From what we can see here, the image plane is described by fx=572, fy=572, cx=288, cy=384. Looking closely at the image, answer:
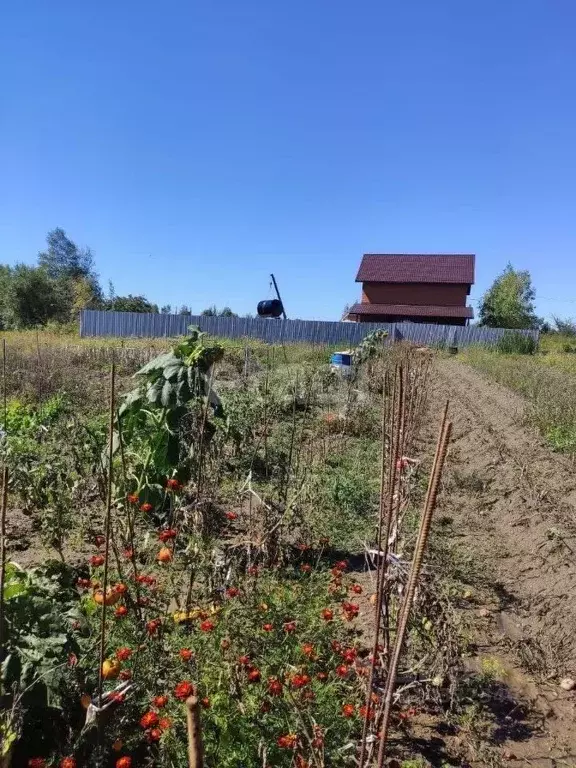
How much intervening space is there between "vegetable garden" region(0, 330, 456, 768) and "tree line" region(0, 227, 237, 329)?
25762 millimetres

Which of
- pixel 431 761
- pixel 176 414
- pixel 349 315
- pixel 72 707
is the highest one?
pixel 349 315

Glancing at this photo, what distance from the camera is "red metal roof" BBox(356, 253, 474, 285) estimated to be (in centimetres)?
3422

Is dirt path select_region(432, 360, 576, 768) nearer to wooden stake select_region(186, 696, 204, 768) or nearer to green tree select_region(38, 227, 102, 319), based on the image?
wooden stake select_region(186, 696, 204, 768)

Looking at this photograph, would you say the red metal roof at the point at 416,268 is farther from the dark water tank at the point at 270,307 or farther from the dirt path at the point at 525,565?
the dirt path at the point at 525,565

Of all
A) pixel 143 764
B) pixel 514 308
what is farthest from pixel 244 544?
pixel 514 308

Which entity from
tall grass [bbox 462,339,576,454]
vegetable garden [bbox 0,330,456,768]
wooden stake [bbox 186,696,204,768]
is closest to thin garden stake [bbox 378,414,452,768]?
vegetable garden [bbox 0,330,456,768]

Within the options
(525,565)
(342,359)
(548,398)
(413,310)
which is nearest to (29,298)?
(413,310)

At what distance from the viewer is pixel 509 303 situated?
4397 centimetres

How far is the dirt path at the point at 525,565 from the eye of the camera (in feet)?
7.22

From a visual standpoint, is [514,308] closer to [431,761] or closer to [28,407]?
[28,407]

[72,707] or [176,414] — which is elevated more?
[176,414]

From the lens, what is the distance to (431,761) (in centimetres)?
193

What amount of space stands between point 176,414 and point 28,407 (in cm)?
401

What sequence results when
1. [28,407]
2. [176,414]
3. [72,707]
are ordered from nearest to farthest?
[72,707], [176,414], [28,407]
